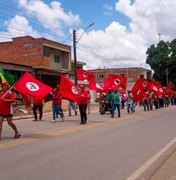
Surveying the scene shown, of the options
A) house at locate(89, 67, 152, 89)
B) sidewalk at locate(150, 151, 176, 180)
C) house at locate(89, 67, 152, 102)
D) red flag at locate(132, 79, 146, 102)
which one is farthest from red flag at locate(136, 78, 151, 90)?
house at locate(89, 67, 152, 89)

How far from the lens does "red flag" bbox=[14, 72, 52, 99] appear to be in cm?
1316

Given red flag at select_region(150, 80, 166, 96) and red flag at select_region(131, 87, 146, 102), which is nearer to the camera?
red flag at select_region(131, 87, 146, 102)

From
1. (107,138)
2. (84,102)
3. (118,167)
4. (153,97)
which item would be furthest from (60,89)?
(153,97)

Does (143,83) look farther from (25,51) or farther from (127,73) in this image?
(127,73)

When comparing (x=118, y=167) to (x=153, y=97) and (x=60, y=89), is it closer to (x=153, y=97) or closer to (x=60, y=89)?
(x=60, y=89)

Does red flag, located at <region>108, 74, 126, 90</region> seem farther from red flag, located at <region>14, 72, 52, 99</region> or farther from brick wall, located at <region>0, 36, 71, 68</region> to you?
brick wall, located at <region>0, 36, 71, 68</region>

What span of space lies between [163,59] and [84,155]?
6649cm

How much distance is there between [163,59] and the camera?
242 feet

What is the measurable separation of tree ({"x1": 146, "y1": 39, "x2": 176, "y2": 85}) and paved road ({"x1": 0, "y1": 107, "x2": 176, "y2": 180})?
61428 millimetres

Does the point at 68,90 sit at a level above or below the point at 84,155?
above

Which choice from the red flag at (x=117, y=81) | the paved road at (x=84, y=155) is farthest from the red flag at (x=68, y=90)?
the red flag at (x=117, y=81)

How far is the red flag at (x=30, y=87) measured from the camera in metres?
13.2

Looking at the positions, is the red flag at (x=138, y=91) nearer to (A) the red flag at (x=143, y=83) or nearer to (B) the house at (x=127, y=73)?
(A) the red flag at (x=143, y=83)

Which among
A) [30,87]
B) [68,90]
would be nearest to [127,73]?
[68,90]
